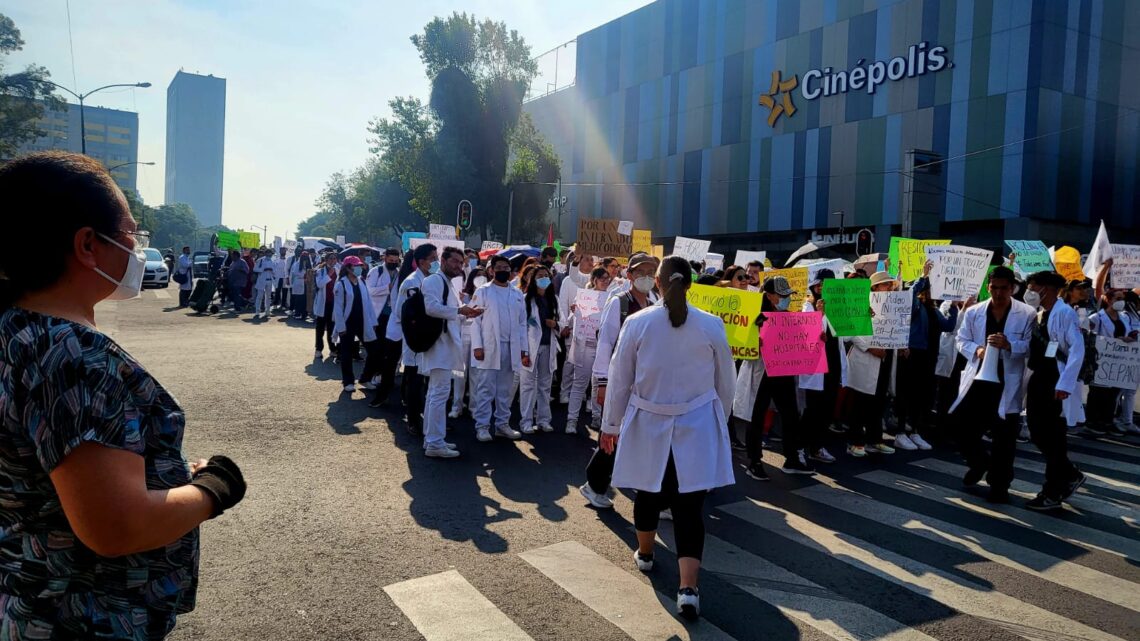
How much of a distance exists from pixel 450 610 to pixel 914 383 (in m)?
6.97

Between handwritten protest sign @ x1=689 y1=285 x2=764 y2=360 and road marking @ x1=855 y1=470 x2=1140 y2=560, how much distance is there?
Answer: 1.92m

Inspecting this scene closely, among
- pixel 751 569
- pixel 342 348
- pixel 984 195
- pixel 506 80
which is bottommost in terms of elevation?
pixel 751 569

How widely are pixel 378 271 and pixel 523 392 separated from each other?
4824 millimetres

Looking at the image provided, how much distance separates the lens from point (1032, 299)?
7.06m

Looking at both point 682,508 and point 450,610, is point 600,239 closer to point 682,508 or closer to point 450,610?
point 682,508

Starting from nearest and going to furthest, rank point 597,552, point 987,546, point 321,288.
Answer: point 597,552 → point 987,546 → point 321,288

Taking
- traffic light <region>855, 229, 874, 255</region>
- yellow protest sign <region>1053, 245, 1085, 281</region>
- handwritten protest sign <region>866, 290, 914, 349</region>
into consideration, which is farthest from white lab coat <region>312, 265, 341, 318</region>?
traffic light <region>855, 229, 874, 255</region>

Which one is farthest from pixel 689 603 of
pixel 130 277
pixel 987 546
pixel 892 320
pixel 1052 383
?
pixel 892 320

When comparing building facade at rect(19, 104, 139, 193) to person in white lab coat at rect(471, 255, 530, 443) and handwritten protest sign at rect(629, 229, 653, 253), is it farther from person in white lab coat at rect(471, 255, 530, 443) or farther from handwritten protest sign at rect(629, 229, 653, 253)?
person in white lab coat at rect(471, 255, 530, 443)

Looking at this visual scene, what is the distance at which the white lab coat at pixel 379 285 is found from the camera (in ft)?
40.2

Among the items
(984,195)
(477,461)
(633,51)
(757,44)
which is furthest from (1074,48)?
(477,461)

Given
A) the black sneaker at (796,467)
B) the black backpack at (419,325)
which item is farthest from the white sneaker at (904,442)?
the black backpack at (419,325)

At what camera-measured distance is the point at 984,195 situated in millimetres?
28328

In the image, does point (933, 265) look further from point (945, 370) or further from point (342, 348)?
point (342, 348)
